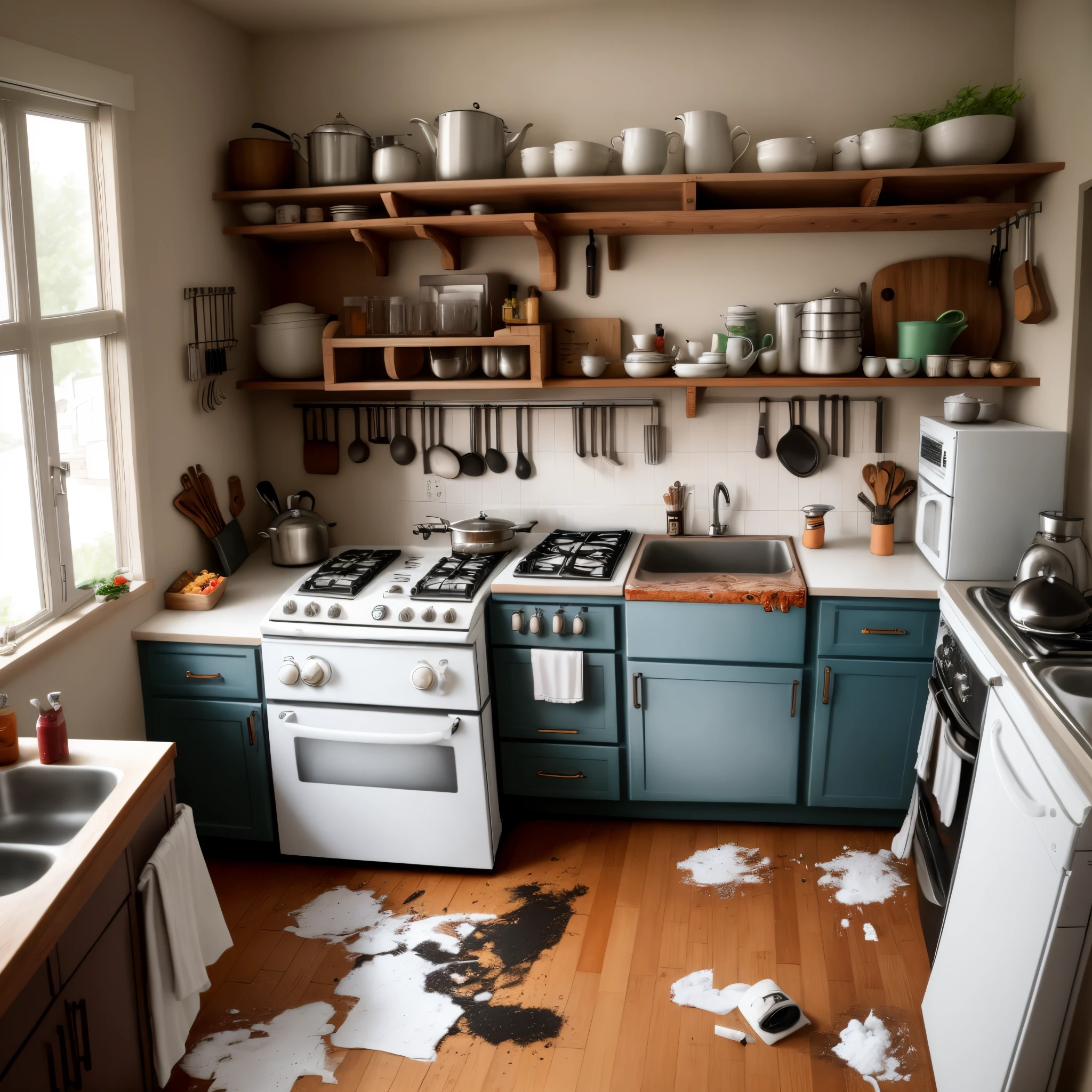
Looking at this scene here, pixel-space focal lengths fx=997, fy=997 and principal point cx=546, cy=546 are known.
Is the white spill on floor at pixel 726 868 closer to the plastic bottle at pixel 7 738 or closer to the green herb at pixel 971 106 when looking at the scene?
the plastic bottle at pixel 7 738

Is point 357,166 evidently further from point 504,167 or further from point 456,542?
point 456,542

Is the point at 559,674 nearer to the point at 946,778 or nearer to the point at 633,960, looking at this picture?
the point at 633,960

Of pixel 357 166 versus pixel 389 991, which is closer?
pixel 389 991

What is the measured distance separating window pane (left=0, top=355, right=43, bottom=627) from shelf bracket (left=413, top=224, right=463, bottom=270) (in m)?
1.40

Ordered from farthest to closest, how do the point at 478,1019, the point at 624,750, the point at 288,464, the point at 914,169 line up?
the point at 288,464, the point at 624,750, the point at 914,169, the point at 478,1019

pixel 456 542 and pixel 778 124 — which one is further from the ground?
pixel 778 124

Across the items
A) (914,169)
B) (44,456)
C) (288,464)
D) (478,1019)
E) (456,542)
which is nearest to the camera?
(478,1019)

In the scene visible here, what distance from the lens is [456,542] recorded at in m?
3.59

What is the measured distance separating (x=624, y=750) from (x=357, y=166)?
2230 millimetres

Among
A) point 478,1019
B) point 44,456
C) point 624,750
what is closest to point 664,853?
point 624,750

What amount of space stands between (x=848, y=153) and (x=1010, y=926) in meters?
2.43

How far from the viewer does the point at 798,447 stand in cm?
368

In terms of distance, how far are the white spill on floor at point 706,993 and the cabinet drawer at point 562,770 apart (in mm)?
802

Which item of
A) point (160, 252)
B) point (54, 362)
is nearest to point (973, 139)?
point (160, 252)
